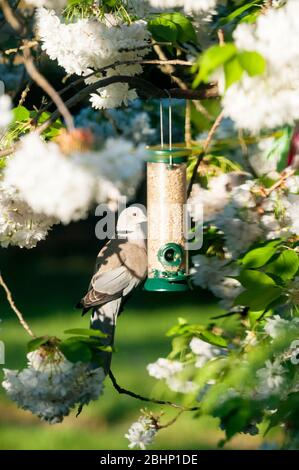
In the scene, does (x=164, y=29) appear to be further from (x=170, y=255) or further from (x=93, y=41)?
(x=170, y=255)

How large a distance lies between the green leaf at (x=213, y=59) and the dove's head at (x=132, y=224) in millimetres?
1709

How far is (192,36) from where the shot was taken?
368 cm

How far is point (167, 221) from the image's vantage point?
150 inches

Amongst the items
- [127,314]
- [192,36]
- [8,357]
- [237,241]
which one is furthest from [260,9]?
[127,314]

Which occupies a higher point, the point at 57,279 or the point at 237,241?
the point at 57,279

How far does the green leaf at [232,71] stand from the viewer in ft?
6.88

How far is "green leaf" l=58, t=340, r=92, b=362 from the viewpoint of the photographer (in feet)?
9.04

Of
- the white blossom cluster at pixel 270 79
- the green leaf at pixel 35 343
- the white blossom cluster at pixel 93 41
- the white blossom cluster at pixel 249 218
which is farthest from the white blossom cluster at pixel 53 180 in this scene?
the white blossom cluster at pixel 249 218

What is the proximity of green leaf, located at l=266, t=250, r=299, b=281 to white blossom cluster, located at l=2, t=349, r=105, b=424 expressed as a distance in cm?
60

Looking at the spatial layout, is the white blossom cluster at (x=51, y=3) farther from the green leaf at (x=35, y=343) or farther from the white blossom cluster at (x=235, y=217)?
the green leaf at (x=35, y=343)

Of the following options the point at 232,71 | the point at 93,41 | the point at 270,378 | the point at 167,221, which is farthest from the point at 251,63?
the point at 167,221

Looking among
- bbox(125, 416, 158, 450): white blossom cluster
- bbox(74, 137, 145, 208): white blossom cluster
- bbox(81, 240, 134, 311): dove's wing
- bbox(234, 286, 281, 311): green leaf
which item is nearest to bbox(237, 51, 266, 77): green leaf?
bbox(74, 137, 145, 208): white blossom cluster

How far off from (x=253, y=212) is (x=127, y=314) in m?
6.44

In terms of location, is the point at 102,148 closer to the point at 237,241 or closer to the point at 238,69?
the point at 238,69
